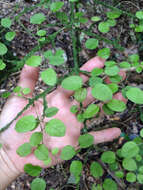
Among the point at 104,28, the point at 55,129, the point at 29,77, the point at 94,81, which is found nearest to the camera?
the point at 55,129

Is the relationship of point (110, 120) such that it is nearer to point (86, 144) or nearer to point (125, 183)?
point (125, 183)

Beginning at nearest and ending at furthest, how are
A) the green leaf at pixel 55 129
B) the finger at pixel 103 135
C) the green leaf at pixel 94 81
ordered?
1. the green leaf at pixel 55 129
2. the green leaf at pixel 94 81
3. the finger at pixel 103 135

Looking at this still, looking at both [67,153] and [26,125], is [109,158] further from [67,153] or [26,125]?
[26,125]

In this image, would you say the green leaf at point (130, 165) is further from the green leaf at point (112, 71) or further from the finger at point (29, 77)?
the finger at point (29, 77)

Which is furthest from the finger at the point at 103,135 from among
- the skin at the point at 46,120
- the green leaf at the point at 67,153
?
the green leaf at the point at 67,153

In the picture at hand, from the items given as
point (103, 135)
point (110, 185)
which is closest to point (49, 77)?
point (110, 185)

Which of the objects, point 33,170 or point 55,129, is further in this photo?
point 33,170

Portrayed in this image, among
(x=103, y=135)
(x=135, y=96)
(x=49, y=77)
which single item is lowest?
(x=103, y=135)

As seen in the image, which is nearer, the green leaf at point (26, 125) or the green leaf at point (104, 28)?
the green leaf at point (26, 125)

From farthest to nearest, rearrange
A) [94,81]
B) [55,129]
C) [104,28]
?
[104,28] < [94,81] < [55,129]

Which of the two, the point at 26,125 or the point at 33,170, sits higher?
the point at 26,125

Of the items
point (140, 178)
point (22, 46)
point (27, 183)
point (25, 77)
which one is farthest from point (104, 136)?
point (22, 46)
